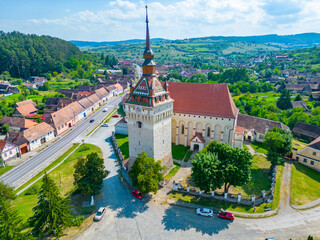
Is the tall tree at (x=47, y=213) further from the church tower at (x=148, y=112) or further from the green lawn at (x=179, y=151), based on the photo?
the green lawn at (x=179, y=151)

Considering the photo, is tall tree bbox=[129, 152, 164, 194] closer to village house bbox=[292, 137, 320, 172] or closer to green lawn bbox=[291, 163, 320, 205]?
green lawn bbox=[291, 163, 320, 205]

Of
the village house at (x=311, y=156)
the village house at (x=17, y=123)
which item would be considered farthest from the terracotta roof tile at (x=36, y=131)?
the village house at (x=311, y=156)

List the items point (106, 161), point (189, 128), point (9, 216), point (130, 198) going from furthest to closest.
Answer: point (189, 128) → point (106, 161) → point (130, 198) → point (9, 216)

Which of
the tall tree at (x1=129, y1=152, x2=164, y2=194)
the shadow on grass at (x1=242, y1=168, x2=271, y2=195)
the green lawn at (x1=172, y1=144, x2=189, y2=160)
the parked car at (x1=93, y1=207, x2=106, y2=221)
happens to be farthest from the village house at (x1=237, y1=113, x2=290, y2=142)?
the parked car at (x1=93, y1=207, x2=106, y2=221)

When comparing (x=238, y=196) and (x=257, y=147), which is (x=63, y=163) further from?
(x=257, y=147)

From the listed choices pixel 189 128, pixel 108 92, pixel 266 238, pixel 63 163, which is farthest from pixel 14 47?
pixel 266 238

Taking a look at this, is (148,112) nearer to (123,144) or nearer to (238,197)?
(238,197)

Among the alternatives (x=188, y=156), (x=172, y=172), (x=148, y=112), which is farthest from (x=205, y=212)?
(x=188, y=156)
